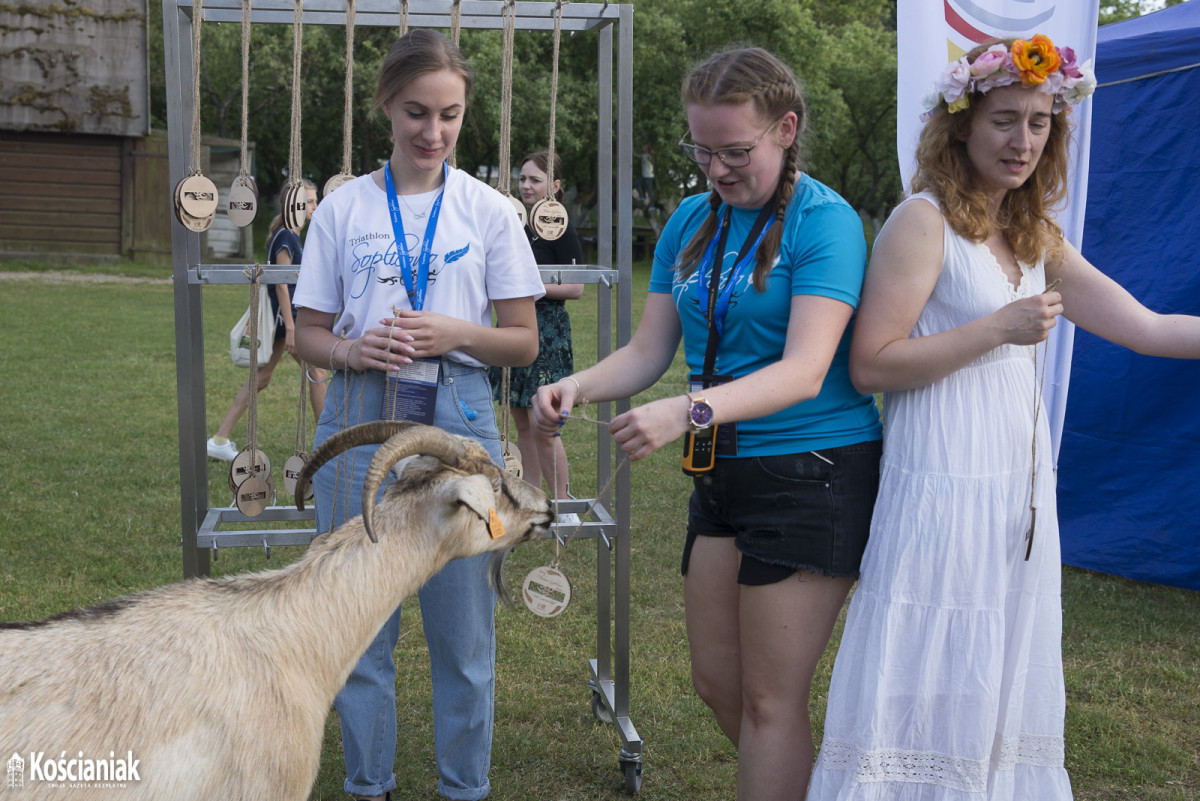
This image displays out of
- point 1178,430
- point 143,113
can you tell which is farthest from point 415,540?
point 143,113

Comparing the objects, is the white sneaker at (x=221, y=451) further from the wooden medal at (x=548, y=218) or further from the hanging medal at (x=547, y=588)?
the hanging medal at (x=547, y=588)

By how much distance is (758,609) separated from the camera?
2.48 meters

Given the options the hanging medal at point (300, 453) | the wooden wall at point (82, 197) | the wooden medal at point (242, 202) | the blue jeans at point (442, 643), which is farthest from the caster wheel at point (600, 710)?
the wooden wall at point (82, 197)

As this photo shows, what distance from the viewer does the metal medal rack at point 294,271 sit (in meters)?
3.26

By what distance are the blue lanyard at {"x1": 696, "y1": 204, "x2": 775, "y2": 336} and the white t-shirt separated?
25.4 inches

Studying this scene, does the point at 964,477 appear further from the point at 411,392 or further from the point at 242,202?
the point at 242,202

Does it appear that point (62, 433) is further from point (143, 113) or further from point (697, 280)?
point (143, 113)

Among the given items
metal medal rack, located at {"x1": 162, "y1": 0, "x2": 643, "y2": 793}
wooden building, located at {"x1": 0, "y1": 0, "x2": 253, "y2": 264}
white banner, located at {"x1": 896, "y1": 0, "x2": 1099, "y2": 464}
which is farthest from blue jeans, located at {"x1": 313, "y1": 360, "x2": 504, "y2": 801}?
wooden building, located at {"x1": 0, "y1": 0, "x2": 253, "y2": 264}

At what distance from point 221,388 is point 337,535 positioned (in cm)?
865

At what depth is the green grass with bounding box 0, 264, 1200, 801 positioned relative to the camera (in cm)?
384

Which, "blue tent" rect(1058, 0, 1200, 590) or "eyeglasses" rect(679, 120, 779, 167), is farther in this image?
"blue tent" rect(1058, 0, 1200, 590)

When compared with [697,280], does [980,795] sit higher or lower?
lower

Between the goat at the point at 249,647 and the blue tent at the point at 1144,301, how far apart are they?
429 cm

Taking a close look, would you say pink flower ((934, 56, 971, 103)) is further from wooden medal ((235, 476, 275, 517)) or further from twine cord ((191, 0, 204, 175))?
wooden medal ((235, 476, 275, 517))
